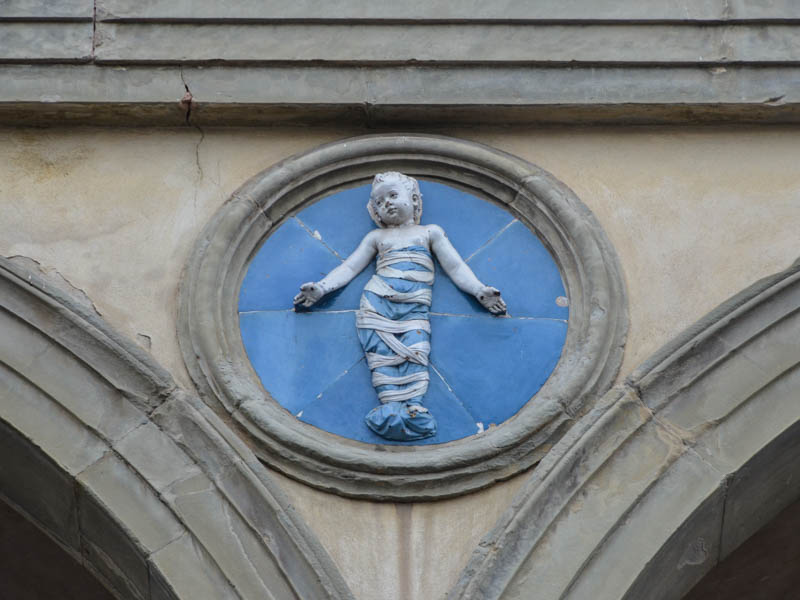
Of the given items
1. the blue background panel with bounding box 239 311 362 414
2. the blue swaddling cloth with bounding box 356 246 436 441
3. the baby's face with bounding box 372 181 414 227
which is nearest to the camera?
the blue swaddling cloth with bounding box 356 246 436 441

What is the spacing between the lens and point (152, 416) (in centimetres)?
573

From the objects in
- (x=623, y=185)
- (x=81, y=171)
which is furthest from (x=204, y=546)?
(x=623, y=185)

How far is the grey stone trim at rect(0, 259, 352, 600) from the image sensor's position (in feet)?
18.0

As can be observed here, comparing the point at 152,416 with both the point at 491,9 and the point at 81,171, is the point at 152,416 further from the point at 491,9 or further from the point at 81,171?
the point at 491,9

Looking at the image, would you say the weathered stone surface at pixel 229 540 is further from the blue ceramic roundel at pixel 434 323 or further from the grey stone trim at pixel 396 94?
the grey stone trim at pixel 396 94

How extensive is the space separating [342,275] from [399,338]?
1.08 ft

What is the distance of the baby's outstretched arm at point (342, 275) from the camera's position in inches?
238

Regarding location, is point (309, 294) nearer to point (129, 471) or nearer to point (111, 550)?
point (129, 471)

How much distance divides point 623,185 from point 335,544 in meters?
1.75

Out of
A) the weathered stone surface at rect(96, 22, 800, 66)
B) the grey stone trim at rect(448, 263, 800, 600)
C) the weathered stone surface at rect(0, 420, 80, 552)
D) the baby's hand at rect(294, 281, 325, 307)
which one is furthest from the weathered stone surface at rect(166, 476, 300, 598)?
the weathered stone surface at rect(96, 22, 800, 66)

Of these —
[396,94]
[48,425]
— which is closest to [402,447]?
[48,425]

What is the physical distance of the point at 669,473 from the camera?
5629mm

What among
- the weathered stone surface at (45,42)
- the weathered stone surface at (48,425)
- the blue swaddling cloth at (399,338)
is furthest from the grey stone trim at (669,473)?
the weathered stone surface at (45,42)

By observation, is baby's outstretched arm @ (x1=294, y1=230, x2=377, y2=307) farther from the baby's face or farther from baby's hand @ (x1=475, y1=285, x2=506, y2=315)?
baby's hand @ (x1=475, y1=285, x2=506, y2=315)
